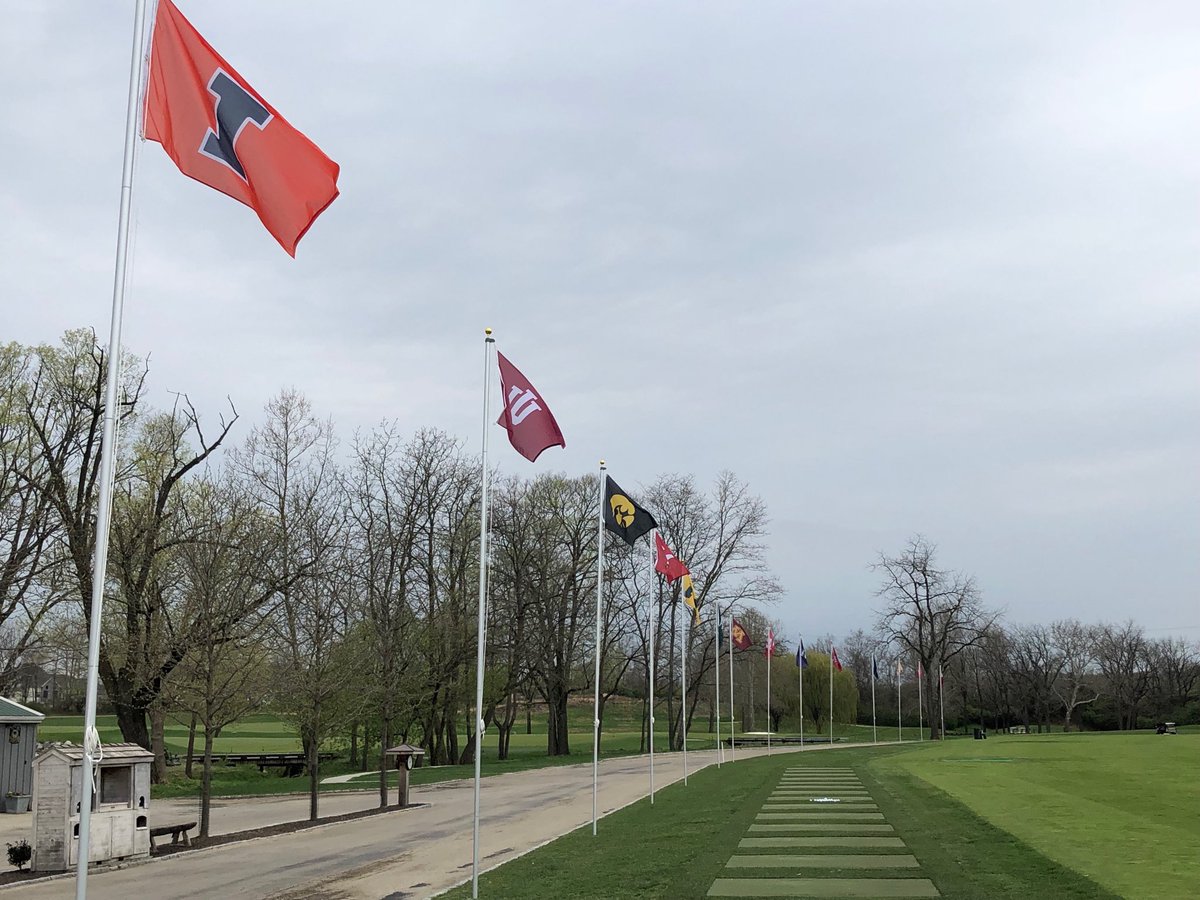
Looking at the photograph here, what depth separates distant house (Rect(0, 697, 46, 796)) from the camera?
2992 centimetres

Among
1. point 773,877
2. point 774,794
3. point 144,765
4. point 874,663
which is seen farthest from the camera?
point 874,663

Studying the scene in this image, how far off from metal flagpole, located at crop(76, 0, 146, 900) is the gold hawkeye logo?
536 inches

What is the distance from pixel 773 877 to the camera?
14055mm

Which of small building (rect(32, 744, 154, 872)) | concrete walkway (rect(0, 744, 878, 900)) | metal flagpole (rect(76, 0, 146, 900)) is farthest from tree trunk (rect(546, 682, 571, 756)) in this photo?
metal flagpole (rect(76, 0, 146, 900))

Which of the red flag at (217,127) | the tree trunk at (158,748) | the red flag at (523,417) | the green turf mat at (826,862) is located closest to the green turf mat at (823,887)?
the green turf mat at (826,862)

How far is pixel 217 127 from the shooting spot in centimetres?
900

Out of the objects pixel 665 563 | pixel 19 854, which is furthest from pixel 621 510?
pixel 19 854

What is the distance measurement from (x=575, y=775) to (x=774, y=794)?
15.1m

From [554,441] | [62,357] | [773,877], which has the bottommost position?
[773,877]

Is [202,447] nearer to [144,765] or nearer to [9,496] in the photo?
[9,496]

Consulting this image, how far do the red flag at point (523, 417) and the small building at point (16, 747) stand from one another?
2124cm

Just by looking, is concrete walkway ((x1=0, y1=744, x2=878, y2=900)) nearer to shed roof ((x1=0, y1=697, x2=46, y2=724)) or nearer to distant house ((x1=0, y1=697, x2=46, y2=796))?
distant house ((x1=0, y1=697, x2=46, y2=796))

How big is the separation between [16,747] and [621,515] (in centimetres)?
1998

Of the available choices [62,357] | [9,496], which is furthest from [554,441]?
[62,357]
